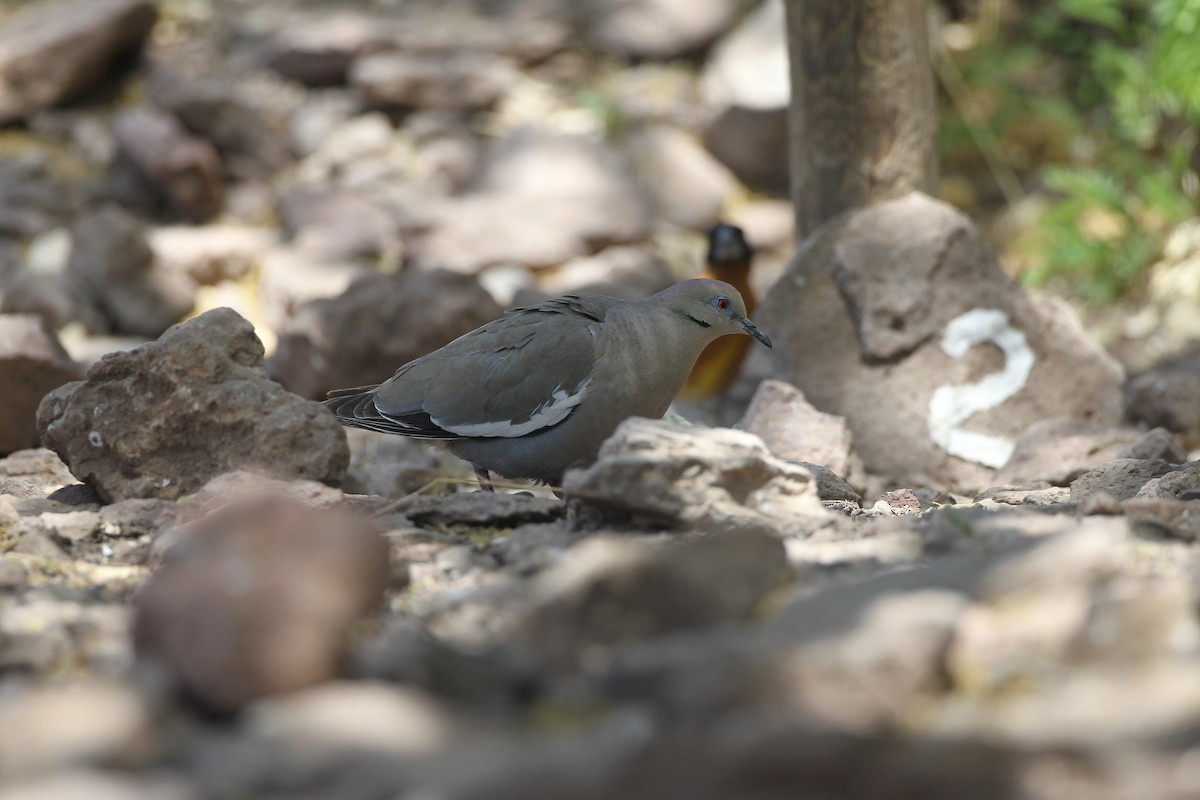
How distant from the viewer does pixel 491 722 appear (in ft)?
7.10

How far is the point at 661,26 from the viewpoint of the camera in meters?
10.6

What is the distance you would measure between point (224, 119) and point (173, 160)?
64cm

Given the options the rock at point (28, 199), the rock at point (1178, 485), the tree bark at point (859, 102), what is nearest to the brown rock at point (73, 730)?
the rock at point (1178, 485)

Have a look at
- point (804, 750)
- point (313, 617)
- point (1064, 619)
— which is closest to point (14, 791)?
point (313, 617)

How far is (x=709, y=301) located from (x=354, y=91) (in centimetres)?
638

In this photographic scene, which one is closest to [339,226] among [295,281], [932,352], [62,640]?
[295,281]

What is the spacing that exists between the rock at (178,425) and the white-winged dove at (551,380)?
50cm

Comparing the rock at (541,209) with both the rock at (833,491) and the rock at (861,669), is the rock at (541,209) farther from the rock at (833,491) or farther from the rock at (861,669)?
the rock at (861,669)

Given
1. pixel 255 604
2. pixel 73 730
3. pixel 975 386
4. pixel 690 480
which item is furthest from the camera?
pixel 975 386

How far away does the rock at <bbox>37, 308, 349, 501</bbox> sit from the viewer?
3.98 m

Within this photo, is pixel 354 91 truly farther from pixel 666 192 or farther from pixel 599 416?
pixel 599 416

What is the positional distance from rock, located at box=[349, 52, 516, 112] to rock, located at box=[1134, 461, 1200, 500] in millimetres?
7324

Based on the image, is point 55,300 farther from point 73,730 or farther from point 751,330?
point 73,730

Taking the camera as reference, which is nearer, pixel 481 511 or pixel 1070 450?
pixel 481 511
